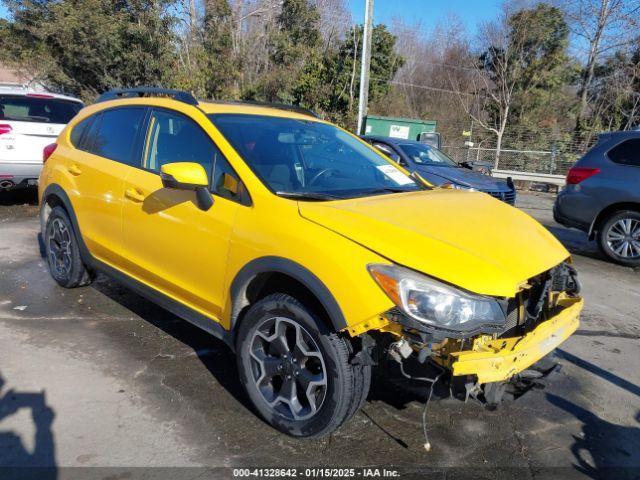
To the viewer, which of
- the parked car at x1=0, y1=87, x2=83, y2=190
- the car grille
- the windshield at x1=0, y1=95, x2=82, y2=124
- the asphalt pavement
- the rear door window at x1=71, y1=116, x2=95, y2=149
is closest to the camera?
the asphalt pavement

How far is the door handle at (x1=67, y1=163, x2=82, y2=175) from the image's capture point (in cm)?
430

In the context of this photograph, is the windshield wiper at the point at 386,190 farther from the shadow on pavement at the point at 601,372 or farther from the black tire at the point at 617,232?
the black tire at the point at 617,232

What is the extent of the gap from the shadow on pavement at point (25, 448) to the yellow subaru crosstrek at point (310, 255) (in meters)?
0.95

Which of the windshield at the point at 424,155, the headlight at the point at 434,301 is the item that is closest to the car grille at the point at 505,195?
the windshield at the point at 424,155

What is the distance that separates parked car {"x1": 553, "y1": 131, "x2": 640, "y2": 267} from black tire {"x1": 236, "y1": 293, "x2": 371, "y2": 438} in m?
5.84

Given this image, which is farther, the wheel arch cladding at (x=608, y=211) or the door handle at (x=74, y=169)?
the wheel arch cladding at (x=608, y=211)

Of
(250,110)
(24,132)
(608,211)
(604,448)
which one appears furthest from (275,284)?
(24,132)

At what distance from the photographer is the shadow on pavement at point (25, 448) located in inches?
96.3

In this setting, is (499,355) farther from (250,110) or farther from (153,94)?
(153,94)

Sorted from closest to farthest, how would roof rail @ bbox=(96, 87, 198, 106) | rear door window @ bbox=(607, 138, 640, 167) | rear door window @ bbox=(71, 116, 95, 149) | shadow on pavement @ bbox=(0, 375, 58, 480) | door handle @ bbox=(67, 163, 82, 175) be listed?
shadow on pavement @ bbox=(0, 375, 58, 480)
roof rail @ bbox=(96, 87, 198, 106)
door handle @ bbox=(67, 163, 82, 175)
rear door window @ bbox=(71, 116, 95, 149)
rear door window @ bbox=(607, 138, 640, 167)

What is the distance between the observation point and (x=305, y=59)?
2516 centimetres

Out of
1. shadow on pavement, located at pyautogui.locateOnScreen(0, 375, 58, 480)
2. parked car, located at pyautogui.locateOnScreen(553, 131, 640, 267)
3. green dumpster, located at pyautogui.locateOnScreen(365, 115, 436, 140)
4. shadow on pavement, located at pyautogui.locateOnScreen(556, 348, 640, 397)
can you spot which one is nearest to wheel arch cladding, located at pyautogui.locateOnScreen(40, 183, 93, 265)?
shadow on pavement, located at pyautogui.locateOnScreen(0, 375, 58, 480)

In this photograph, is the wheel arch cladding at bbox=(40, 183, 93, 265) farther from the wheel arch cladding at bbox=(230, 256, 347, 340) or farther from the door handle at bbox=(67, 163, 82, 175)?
the wheel arch cladding at bbox=(230, 256, 347, 340)

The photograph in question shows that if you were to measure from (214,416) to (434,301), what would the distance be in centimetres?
153
